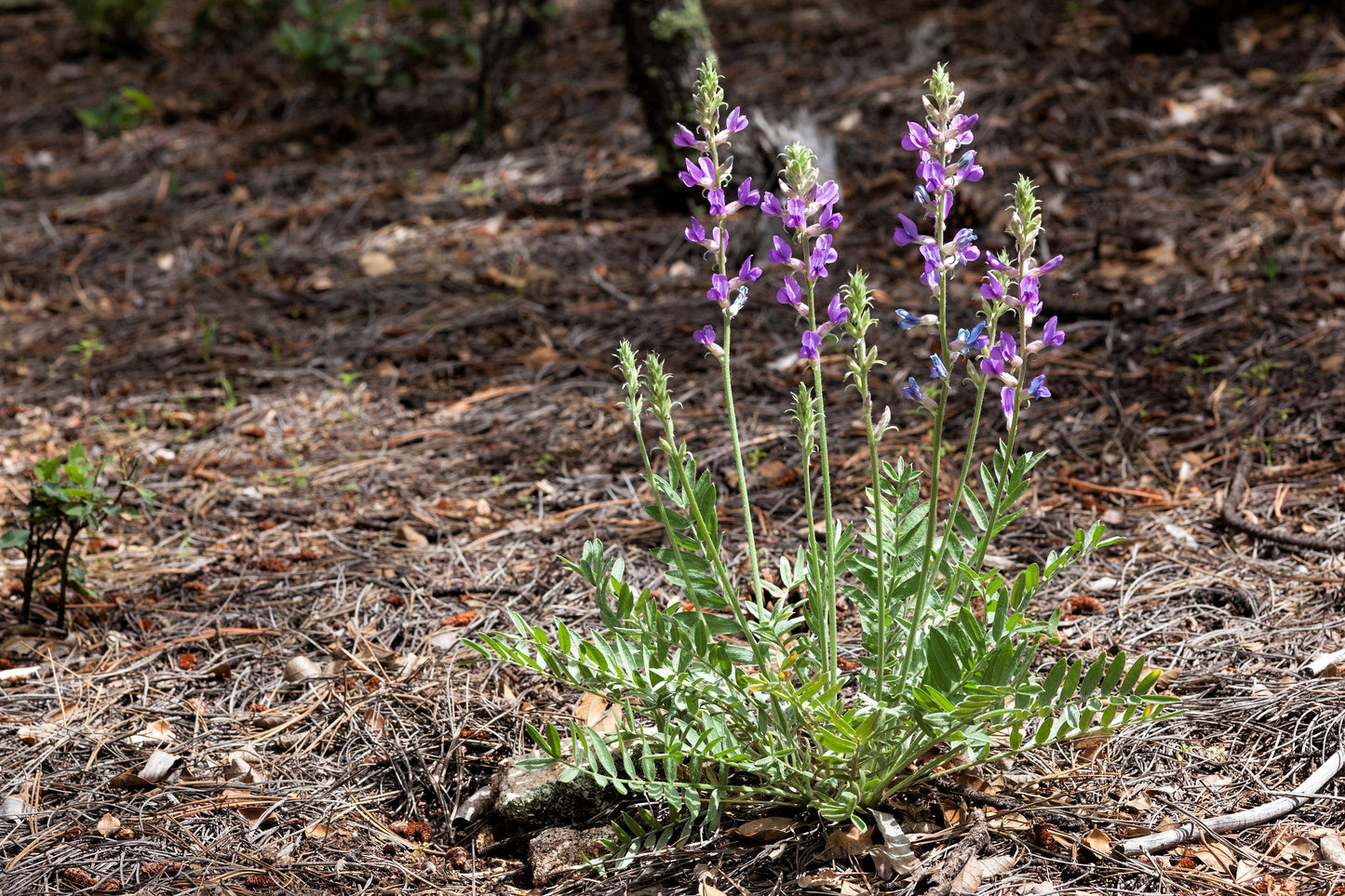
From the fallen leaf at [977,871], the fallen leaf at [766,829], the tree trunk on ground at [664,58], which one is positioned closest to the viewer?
the fallen leaf at [977,871]

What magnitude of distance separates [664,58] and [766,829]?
387 cm

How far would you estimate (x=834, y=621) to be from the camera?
6.17 feet

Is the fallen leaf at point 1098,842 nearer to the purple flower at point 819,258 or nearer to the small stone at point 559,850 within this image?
the small stone at point 559,850

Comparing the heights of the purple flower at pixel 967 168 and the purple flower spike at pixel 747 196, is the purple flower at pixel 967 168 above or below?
above

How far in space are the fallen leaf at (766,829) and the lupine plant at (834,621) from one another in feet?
0.15

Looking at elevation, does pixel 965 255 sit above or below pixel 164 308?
above

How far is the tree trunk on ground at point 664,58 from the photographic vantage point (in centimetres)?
477

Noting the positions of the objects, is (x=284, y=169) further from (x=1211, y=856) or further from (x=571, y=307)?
(x=1211, y=856)

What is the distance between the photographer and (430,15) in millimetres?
6801

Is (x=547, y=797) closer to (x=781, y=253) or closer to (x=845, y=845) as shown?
(x=845, y=845)

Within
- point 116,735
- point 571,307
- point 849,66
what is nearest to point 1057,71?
point 849,66

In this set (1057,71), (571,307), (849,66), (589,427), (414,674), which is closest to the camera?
(414,674)

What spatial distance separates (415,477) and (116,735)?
1.27m

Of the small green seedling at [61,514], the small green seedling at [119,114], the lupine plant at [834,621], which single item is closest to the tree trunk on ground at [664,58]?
the small green seedling at [61,514]
